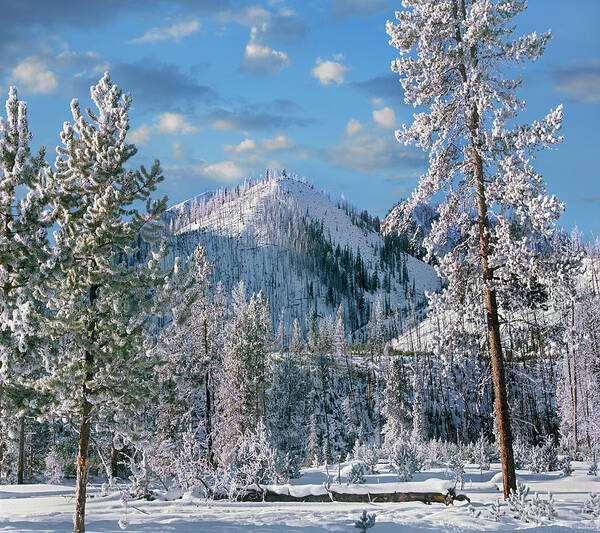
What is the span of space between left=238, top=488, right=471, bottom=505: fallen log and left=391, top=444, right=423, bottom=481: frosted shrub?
277 centimetres

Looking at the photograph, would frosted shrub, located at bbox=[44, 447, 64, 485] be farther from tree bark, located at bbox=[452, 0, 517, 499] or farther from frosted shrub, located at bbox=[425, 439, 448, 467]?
tree bark, located at bbox=[452, 0, 517, 499]

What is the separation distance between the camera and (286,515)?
1104cm

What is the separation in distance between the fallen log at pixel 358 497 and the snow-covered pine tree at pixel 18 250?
6.40m

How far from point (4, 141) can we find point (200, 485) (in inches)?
397

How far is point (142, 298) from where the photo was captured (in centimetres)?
991

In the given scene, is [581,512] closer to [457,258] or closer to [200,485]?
[457,258]

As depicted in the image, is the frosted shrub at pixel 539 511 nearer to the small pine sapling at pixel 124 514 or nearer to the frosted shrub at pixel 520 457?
the frosted shrub at pixel 520 457

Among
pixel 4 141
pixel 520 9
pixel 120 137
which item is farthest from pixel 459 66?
pixel 4 141

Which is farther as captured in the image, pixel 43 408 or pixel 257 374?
pixel 257 374

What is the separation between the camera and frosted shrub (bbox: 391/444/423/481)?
15.1 meters

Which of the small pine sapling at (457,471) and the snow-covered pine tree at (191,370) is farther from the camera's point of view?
the snow-covered pine tree at (191,370)

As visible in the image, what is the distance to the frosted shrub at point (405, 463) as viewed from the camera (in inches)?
594

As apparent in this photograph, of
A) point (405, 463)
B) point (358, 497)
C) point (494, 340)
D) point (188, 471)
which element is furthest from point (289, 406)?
point (494, 340)

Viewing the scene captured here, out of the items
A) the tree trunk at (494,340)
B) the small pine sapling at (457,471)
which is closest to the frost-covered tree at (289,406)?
the small pine sapling at (457,471)
